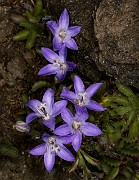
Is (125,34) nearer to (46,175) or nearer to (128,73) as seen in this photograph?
(128,73)

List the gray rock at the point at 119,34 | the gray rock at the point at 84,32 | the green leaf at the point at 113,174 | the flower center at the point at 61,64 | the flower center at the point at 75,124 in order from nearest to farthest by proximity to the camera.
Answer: the gray rock at the point at 119,34
the flower center at the point at 75,124
the gray rock at the point at 84,32
the flower center at the point at 61,64
the green leaf at the point at 113,174

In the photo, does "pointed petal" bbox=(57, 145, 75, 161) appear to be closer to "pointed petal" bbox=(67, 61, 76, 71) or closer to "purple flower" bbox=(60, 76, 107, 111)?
"purple flower" bbox=(60, 76, 107, 111)

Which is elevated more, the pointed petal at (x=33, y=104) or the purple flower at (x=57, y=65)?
the purple flower at (x=57, y=65)

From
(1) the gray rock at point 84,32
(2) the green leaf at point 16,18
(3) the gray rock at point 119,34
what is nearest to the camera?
(3) the gray rock at point 119,34

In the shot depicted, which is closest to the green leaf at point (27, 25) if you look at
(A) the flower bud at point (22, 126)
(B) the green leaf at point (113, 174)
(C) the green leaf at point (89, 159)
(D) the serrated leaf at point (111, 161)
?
(A) the flower bud at point (22, 126)

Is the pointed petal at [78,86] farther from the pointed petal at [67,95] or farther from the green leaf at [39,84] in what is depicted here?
the green leaf at [39,84]

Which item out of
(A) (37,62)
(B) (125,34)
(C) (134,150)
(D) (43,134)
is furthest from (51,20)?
(C) (134,150)

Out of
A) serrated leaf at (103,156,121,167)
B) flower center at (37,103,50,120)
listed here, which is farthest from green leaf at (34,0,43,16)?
serrated leaf at (103,156,121,167)

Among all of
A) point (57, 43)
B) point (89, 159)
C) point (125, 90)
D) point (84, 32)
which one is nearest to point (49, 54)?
point (57, 43)
